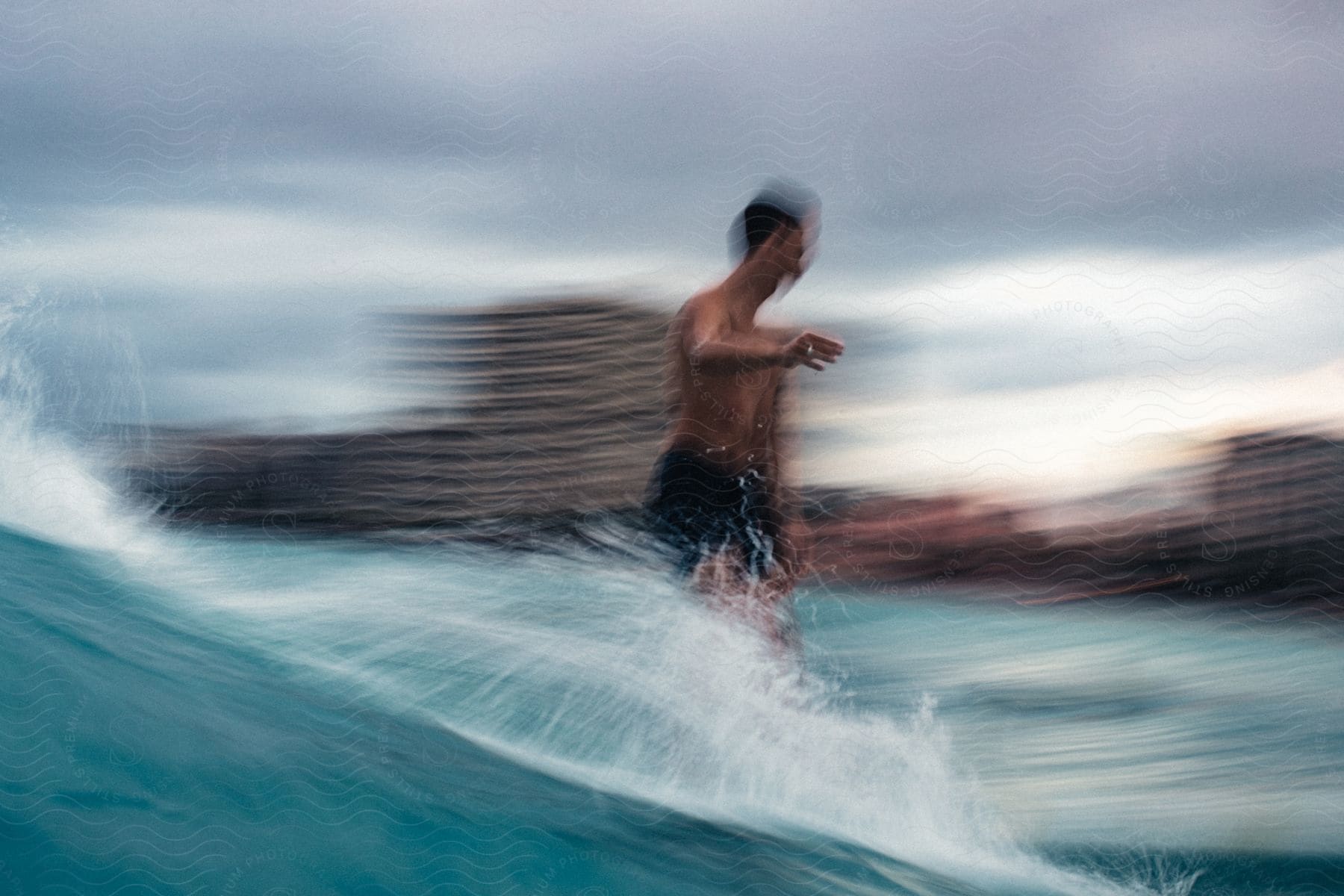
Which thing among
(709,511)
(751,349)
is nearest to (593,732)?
(709,511)

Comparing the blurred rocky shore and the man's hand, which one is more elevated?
the man's hand

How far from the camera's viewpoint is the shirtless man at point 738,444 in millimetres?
1637

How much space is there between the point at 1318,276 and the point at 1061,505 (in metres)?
0.53

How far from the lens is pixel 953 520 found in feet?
5.37

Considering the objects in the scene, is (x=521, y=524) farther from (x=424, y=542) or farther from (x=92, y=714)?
(x=92, y=714)

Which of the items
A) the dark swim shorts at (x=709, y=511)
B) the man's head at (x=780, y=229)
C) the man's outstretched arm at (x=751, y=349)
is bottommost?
the dark swim shorts at (x=709, y=511)

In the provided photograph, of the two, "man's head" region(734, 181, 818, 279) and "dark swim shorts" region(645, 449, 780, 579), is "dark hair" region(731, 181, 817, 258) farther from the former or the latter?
"dark swim shorts" region(645, 449, 780, 579)

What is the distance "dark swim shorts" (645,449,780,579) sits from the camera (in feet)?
5.39

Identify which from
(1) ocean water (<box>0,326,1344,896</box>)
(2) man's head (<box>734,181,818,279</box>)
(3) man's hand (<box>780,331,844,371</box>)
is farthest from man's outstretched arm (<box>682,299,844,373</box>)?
(1) ocean water (<box>0,326,1344,896</box>)

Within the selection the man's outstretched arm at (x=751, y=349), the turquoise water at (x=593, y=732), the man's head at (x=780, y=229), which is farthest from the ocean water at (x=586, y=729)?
the man's head at (x=780, y=229)

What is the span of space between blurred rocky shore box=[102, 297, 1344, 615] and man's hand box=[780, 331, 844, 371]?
187 millimetres

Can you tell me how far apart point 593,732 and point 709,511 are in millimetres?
382

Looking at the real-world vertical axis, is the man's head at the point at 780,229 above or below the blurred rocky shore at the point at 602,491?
above

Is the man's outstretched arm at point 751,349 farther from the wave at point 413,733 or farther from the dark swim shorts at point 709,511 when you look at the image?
the wave at point 413,733
